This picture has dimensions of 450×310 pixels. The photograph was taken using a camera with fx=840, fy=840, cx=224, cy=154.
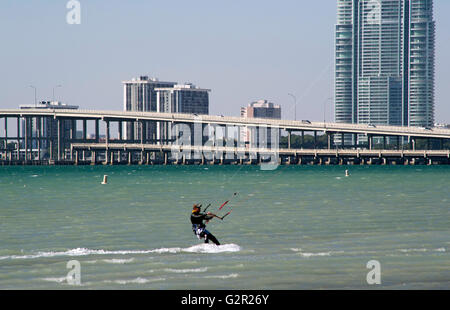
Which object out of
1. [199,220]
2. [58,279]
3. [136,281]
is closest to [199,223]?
[199,220]

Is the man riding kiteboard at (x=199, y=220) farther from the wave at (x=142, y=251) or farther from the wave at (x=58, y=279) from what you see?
the wave at (x=58, y=279)

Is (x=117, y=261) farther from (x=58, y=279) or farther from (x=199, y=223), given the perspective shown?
(x=58, y=279)

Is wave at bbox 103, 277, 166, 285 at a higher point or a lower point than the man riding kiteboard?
lower

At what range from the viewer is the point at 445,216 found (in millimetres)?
39656

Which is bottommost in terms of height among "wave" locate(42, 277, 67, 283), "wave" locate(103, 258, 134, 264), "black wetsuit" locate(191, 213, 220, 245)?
"wave" locate(42, 277, 67, 283)

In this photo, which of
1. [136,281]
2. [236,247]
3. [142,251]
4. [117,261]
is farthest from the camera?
[236,247]

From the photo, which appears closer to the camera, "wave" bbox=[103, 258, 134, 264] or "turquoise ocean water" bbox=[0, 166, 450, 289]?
"turquoise ocean water" bbox=[0, 166, 450, 289]

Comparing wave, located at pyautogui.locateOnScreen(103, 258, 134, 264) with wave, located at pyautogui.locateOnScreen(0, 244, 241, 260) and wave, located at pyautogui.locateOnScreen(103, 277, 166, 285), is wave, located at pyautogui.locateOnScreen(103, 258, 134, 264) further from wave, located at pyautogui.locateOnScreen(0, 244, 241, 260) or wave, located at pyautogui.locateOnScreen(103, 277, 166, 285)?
wave, located at pyautogui.locateOnScreen(103, 277, 166, 285)

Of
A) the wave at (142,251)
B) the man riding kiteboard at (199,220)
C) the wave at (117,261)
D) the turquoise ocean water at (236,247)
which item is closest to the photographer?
the turquoise ocean water at (236,247)

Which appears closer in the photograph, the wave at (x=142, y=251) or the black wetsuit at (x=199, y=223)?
the black wetsuit at (x=199, y=223)

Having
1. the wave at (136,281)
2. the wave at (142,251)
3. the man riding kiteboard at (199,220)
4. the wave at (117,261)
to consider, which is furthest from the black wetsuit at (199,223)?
the wave at (136,281)

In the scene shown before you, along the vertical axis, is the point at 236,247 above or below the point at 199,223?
below

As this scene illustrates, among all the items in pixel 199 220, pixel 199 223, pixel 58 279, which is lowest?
pixel 58 279

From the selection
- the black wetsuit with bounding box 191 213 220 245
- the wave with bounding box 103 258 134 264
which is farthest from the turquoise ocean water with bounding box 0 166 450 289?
the black wetsuit with bounding box 191 213 220 245
